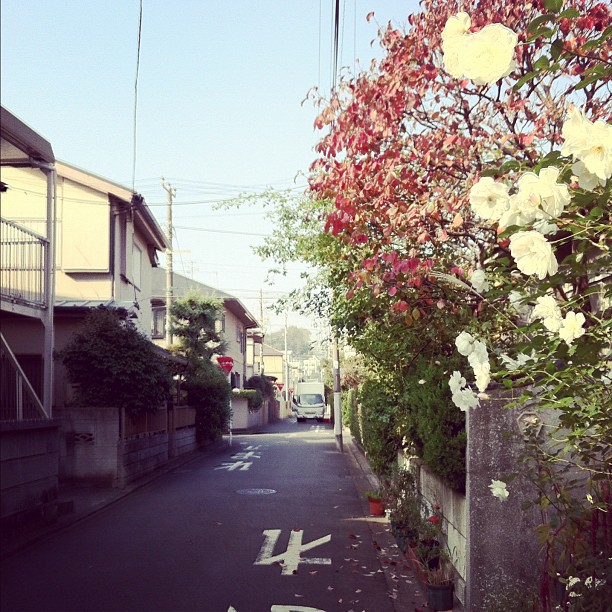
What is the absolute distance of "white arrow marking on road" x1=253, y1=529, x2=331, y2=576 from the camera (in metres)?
8.15

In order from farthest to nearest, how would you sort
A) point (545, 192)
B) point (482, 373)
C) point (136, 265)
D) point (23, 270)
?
point (136, 265)
point (23, 270)
point (482, 373)
point (545, 192)

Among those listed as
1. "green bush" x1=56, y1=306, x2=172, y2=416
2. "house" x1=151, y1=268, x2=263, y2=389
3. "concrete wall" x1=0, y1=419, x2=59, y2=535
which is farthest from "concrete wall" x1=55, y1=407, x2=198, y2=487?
"house" x1=151, y1=268, x2=263, y2=389

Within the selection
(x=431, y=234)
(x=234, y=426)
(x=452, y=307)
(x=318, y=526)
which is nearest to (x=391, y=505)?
(x=318, y=526)

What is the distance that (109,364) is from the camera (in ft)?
50.1

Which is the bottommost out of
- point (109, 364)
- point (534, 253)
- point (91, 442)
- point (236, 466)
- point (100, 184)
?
point (236, 466)

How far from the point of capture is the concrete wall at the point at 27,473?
30.7 ft

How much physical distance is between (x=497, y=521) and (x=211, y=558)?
12.6 feet

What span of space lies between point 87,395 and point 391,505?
8196mm

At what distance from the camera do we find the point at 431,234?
7.15 m

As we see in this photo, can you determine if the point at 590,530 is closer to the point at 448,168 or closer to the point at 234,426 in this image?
the point at 448,168

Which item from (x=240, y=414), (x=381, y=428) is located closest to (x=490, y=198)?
(x=381, y=428)

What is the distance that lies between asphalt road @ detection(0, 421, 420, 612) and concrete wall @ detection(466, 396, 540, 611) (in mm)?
1065

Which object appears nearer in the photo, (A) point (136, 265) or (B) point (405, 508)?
(B) point (405, 508)

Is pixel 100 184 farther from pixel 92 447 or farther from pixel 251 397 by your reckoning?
pixel 251 397
